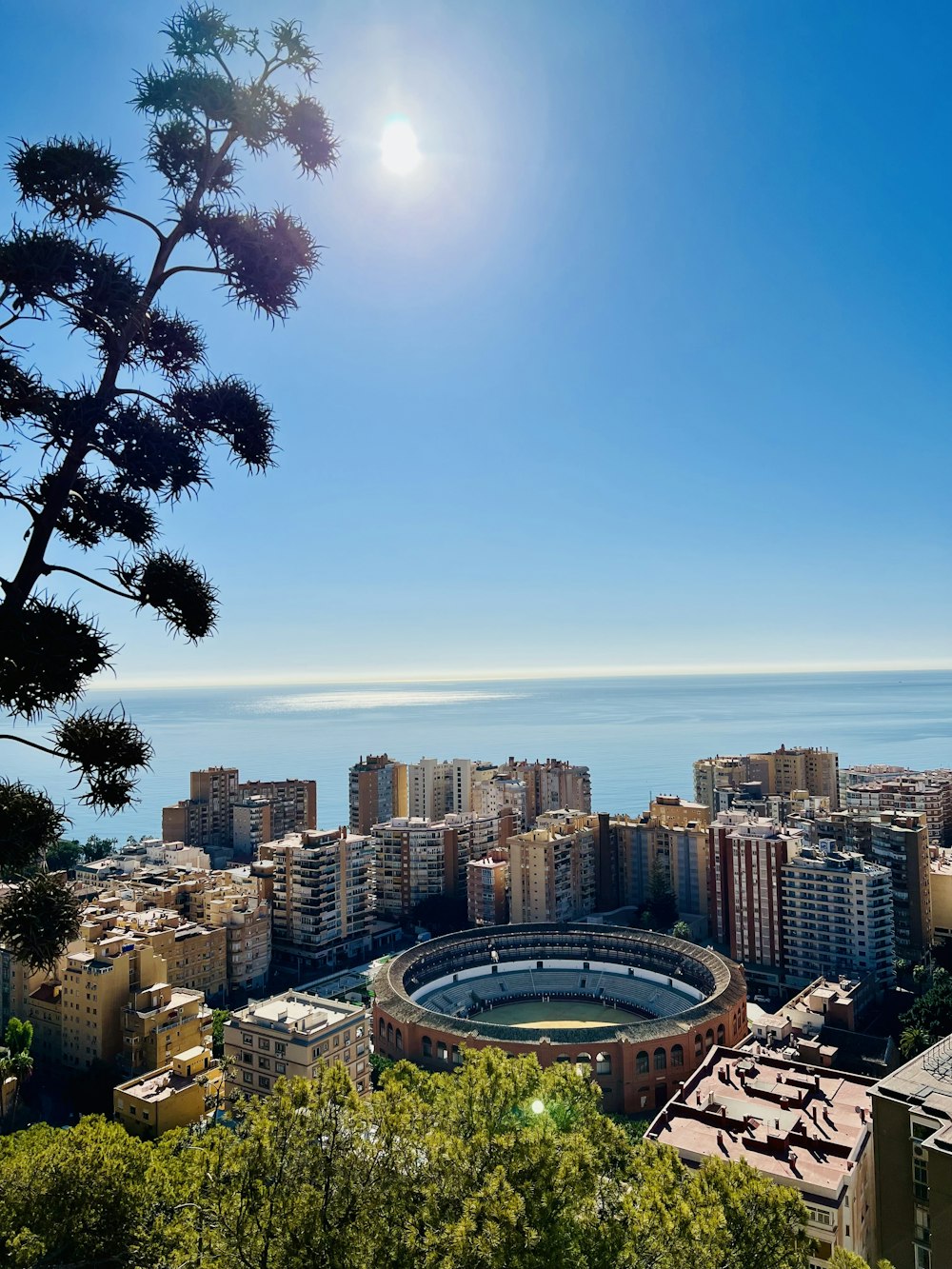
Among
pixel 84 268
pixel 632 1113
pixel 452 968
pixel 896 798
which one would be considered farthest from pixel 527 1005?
pixel 84 268

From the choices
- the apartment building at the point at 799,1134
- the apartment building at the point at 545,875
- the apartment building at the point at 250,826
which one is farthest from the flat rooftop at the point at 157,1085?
the apartment building at the point at 250,826

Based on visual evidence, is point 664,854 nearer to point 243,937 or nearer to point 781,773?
point 243,937

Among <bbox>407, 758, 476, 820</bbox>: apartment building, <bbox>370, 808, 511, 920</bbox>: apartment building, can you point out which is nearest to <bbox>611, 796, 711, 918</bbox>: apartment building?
<bbox>370, 808, 511, 920</bbox>: apartment building

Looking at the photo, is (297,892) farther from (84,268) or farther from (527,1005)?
(84,268)

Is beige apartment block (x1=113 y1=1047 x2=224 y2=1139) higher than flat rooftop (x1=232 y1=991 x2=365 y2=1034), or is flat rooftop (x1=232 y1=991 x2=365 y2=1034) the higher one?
flat rooftop (x1=232 y1=991 x2=365 y2=1034)

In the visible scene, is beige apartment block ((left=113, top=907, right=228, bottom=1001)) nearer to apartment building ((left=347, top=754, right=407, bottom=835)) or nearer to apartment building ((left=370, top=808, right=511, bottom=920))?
apartment building ((left=370, top=808, right=511, bottom=920))

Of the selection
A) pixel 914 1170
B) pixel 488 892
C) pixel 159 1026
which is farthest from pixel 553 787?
pixel 914 1170

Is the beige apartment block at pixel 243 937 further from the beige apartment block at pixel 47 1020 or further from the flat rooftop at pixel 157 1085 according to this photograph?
the flat rooftop at pixel 157 1085
